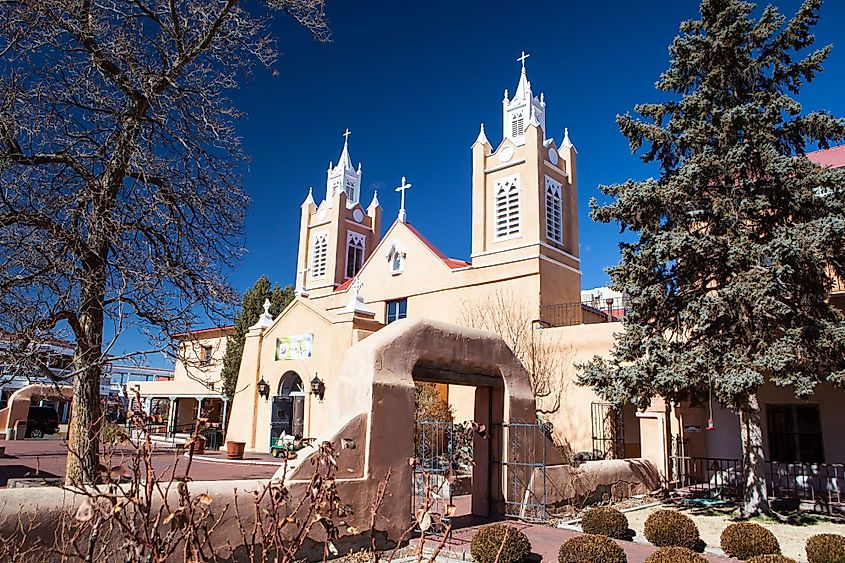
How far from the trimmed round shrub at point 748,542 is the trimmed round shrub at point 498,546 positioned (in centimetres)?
358

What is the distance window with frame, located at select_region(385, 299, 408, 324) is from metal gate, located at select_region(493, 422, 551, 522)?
17.2m

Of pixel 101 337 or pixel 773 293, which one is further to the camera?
pixel 773 293

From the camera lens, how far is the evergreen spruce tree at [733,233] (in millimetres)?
12898

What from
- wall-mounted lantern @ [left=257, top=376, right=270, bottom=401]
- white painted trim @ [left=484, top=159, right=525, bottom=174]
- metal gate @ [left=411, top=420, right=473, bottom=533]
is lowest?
metal gate @ [left=411, top=420, right=473, bottom=533]

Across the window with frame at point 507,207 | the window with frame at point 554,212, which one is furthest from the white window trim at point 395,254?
the window with frame at point 554,212

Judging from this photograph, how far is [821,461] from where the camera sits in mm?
16984

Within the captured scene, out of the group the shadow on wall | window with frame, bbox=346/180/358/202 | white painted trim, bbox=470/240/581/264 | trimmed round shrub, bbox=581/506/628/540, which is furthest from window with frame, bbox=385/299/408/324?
trimmed round shrub, bbox=581/506/628/540

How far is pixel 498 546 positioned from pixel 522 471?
13.9 ft

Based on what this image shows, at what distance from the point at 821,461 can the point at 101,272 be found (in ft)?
60.2

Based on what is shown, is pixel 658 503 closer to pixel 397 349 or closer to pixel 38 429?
pixel 397 349

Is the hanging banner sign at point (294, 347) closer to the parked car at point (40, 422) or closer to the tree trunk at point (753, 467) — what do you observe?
the tree trunk at point (753, 467)

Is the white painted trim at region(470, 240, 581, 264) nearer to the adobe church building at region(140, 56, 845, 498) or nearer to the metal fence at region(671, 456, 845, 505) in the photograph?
the adobe church building at region(140, 56, 845, 498)

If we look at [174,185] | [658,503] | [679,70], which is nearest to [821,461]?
[658,503]

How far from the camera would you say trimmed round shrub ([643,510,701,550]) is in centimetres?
1077
